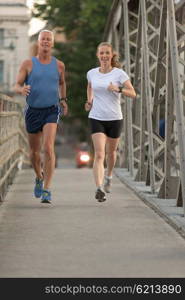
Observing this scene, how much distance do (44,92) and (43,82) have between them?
113 mm

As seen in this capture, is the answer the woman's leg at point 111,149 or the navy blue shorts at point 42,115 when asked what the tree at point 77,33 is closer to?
the woman's leg at point 111,149

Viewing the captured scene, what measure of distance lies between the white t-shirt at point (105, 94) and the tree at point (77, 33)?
125 ft

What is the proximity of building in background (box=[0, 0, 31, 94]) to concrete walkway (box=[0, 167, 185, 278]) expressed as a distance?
83939 mm

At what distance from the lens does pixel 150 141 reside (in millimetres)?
13281

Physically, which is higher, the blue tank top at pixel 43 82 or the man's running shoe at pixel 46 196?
the blue tank top at pixel 43 82

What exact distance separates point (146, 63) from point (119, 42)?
978 cm

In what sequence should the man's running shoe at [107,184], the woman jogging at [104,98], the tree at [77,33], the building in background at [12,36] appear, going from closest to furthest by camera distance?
the woman jogging at [104,98]
the man's running shoe at [107,184]
the tree at [77,33]
the building in background at [12,36]

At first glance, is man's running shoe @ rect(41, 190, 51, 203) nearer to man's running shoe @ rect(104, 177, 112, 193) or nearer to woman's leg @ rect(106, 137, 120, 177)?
woman's leg @ rect(106, 137, 120, 177)

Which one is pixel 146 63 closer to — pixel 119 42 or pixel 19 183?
pixel 19 183

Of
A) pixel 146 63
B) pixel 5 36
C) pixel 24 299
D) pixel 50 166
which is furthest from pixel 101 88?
pixel 5 36

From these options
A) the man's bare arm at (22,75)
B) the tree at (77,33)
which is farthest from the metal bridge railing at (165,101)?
the tree at (77,33)

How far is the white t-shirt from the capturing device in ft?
39.6

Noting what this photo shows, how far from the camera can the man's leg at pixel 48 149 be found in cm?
1181

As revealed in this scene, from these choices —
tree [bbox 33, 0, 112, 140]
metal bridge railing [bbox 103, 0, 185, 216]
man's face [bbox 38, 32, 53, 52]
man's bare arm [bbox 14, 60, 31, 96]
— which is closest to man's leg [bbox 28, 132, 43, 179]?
man's bare arm [bbox 14, 60, 31, 96]
